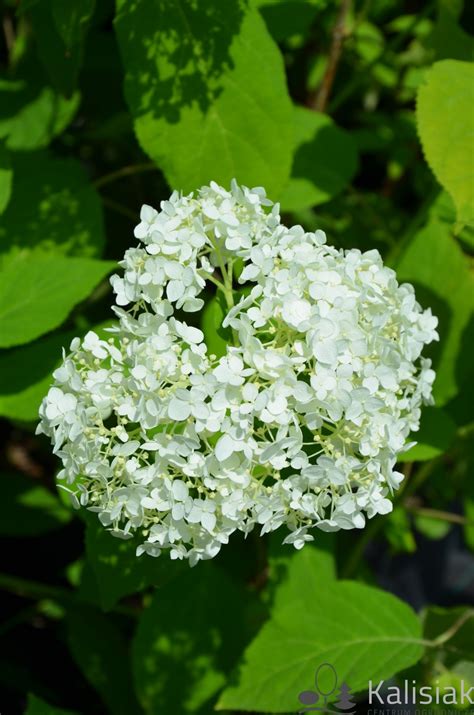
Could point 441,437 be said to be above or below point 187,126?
below

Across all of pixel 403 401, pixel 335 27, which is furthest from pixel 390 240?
pixel 403 401

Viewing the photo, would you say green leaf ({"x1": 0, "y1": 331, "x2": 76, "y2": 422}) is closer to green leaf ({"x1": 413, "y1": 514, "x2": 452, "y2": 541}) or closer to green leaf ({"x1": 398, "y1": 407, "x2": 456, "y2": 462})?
green leaf ({"x1": 398, "y1": 407, "x2": 456, "y2": 462})

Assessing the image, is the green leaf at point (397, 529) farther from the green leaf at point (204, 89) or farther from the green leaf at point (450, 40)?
the green leaf at point (450, 40)

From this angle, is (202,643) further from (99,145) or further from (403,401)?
(99,145)

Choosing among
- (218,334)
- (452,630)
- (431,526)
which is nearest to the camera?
(218,334)

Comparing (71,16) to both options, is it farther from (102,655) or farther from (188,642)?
(102,655)

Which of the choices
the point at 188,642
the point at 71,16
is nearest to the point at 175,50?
the point at 71,16
